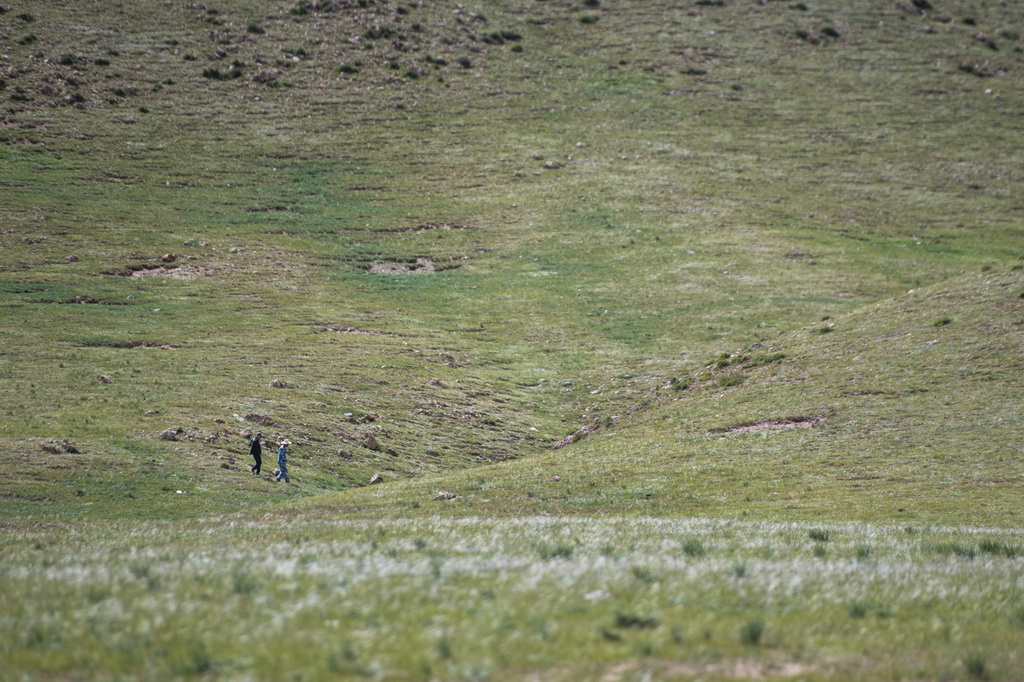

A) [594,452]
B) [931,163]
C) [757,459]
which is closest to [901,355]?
[757,459]

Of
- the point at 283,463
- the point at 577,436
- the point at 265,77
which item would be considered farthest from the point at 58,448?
the point at 265,77

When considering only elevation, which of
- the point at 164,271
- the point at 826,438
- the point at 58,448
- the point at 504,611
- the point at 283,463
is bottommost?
the point at 164,271

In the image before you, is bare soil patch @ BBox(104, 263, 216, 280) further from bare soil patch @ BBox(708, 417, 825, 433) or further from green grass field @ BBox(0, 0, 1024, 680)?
bare soil patch @ BBox(708, 417, 825, 433)

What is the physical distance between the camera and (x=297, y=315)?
61.5 metres

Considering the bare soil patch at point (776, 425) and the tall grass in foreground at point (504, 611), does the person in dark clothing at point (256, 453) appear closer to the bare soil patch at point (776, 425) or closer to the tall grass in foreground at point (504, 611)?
the tall grass in foreground at point (504, 611)

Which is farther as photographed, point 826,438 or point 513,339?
point 513,339

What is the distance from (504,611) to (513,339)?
53.4m

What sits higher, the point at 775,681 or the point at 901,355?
the point at 775,681

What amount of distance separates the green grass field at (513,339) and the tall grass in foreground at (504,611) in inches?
2.5

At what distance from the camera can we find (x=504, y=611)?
10055mm

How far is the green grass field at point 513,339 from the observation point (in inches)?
406

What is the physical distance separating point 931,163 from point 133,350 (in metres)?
90.5

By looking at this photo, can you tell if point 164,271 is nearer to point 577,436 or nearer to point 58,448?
point 58,448

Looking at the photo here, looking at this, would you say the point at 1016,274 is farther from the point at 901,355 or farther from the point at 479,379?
the point at 479,379
